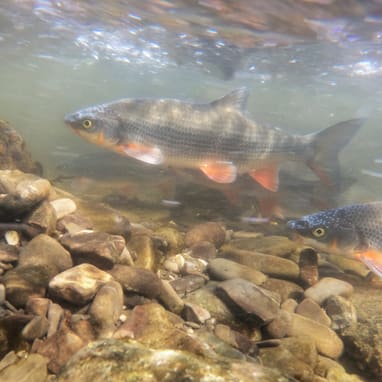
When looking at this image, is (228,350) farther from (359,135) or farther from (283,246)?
(359,135)

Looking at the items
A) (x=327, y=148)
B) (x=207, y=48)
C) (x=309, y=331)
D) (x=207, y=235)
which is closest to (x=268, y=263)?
(x=207, y=235)

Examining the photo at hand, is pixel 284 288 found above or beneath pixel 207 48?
beneath

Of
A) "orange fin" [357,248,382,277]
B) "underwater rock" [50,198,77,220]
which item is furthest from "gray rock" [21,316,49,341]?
"orange fin" [357,248,382,277]

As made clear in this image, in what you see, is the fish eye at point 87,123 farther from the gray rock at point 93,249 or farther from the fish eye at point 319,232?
the fish eye at point 319,232

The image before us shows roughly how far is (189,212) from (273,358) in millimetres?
4353

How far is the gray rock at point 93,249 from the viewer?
3.10m

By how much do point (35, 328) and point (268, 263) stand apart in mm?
3153

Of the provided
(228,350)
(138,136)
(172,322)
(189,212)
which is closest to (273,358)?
(228,350)

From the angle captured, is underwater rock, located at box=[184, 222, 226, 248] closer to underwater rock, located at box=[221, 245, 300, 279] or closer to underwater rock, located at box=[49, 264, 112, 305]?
underwater rock, located at box=[221, 245, 300, 279]

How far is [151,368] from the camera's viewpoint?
1.76 metres

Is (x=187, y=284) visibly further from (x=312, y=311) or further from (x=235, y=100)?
(x=235, y=100)

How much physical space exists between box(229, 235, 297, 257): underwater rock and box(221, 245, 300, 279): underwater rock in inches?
13.6

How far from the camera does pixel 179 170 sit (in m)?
9.79

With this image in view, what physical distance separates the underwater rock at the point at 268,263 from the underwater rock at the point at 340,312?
2.26 feet
